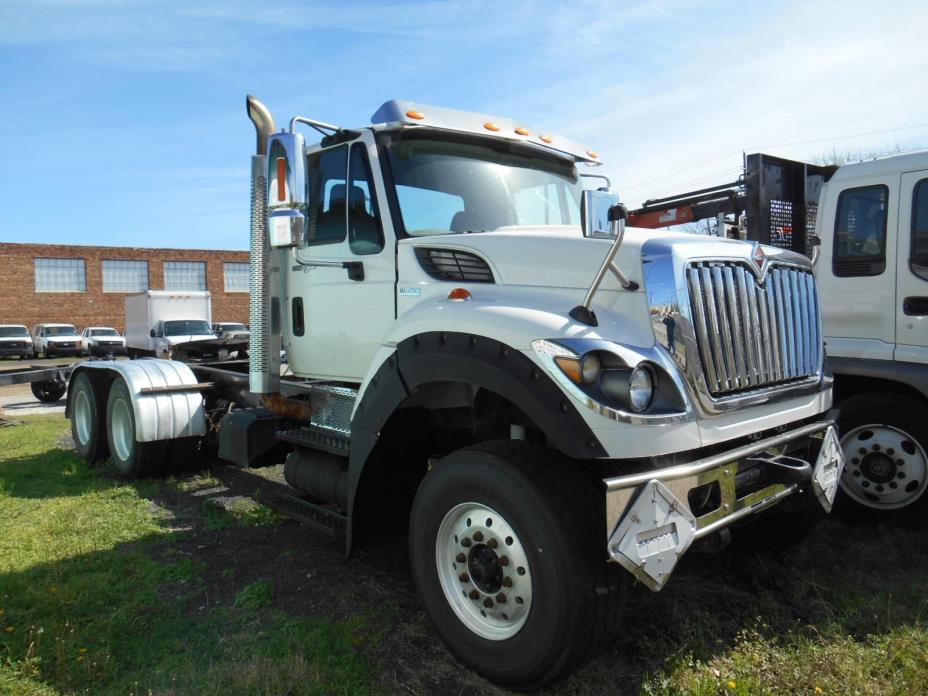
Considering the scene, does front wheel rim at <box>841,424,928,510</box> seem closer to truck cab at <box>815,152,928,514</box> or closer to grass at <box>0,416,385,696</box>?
truck cab at <box>815,152,928,514</box>

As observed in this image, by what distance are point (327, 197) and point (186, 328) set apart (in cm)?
2291

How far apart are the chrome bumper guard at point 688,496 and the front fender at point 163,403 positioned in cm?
510

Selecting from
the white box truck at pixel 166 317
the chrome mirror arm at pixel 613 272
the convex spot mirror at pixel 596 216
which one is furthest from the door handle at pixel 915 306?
the white box truck at pixel 166 317

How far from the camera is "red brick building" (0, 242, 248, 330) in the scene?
36531 millimetres

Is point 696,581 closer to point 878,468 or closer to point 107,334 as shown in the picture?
→ point 878,468

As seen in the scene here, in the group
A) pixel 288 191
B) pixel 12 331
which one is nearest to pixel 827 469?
pixel 288 191

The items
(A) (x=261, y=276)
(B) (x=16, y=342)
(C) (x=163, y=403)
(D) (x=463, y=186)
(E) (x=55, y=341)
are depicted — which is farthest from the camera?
(E) (x=55, y=341)

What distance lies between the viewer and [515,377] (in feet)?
9.55

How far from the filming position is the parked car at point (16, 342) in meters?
30.0

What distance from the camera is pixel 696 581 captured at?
4.10 m

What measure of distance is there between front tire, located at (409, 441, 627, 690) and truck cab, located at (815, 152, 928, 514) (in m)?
3.11

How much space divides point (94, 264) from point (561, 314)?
41662 millimetres

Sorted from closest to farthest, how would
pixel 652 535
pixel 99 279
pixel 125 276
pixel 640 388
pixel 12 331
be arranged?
pixel 652 535 → pixel 640 388 → pixel 12 331 → pixel 99 279 → pixel 125 276

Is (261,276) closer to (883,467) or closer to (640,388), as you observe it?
(640,388)
